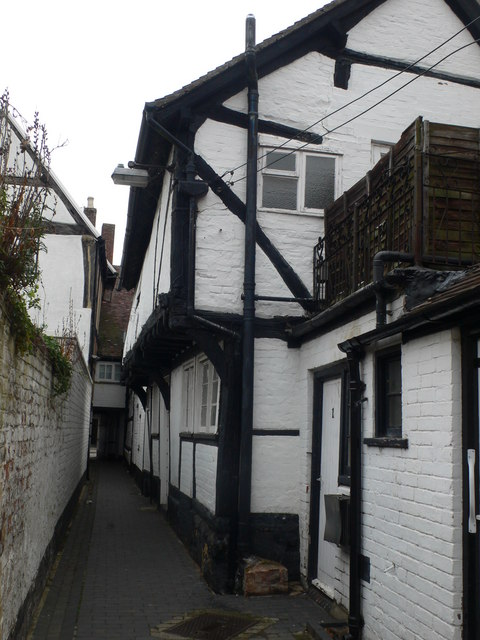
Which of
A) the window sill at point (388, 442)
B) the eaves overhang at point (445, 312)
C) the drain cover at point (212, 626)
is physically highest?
the eaves overhang at point (445, 312)

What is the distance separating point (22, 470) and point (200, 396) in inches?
224

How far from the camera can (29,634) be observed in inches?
270

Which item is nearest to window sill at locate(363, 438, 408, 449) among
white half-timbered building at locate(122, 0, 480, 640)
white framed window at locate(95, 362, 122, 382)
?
white half-timbered building at locate(122, 0, 480, 640)

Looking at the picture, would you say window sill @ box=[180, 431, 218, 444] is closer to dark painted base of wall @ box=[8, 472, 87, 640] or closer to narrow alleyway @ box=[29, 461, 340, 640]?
narrow alleyway @ box=[29, 461, 340, 640]

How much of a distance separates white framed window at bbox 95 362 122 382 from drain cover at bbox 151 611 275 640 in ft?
87.6

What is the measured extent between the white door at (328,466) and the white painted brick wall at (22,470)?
3093mm

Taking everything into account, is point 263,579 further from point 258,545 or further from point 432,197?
point 432,197

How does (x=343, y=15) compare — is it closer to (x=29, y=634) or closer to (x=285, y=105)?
(x=285, y=105)

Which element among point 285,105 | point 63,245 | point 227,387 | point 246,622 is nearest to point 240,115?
point 285,105

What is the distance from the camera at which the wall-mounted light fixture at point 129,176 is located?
36.8ft

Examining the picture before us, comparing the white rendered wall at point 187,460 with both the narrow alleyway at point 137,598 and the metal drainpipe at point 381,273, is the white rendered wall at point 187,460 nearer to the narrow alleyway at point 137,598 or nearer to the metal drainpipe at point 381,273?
the narrow alleyway at point 137,598

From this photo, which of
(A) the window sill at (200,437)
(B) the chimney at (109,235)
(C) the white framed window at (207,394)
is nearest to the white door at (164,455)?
(A) the window sill at (200,437)

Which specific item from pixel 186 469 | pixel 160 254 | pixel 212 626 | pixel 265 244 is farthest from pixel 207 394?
pixel 212 626

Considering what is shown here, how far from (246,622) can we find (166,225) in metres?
6.07
